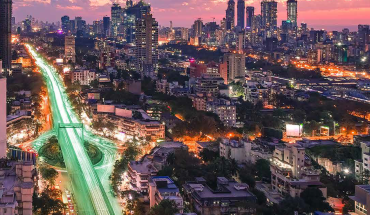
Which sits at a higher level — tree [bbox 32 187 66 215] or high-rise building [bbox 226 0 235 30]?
high-rise building [bbox 226 0 235 30]

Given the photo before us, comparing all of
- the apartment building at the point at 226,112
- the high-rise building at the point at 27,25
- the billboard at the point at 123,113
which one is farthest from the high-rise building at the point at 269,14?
the billboard at the point at 123,113

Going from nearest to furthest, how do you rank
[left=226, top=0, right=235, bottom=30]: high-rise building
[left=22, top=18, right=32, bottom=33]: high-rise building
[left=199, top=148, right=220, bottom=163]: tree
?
1. [left=199, top=148, right=220, bottom=163]: tree
2. [left=226, top=0, right=235, bottom=30]: high-rise building
3. [left=22, top=18, right=32, bottom=33]: high-rise building

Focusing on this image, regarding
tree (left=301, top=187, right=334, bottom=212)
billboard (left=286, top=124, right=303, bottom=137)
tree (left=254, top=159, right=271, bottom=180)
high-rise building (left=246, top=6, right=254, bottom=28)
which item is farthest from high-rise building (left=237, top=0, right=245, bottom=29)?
tree (left=301, top=187, right=334, bottom=212)

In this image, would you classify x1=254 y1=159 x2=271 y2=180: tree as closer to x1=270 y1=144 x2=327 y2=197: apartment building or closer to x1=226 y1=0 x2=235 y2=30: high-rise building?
x1=270 y1=144 x2=327 y2=197: apartment building

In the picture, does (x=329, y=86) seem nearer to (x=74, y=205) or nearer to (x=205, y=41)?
(x=74, y=205)

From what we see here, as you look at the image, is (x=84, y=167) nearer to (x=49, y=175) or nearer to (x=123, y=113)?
(x=49, y=175)

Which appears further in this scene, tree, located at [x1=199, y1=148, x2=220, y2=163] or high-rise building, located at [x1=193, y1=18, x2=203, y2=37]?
high-rise building, located at [x1=193, y1=18, x2=203, y2=37]

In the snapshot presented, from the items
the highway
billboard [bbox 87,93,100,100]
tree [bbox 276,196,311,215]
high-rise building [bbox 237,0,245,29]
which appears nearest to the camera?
tree [bbox 276,196,311,215]

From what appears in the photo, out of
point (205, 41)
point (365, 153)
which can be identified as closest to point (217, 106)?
point (365, 153)
